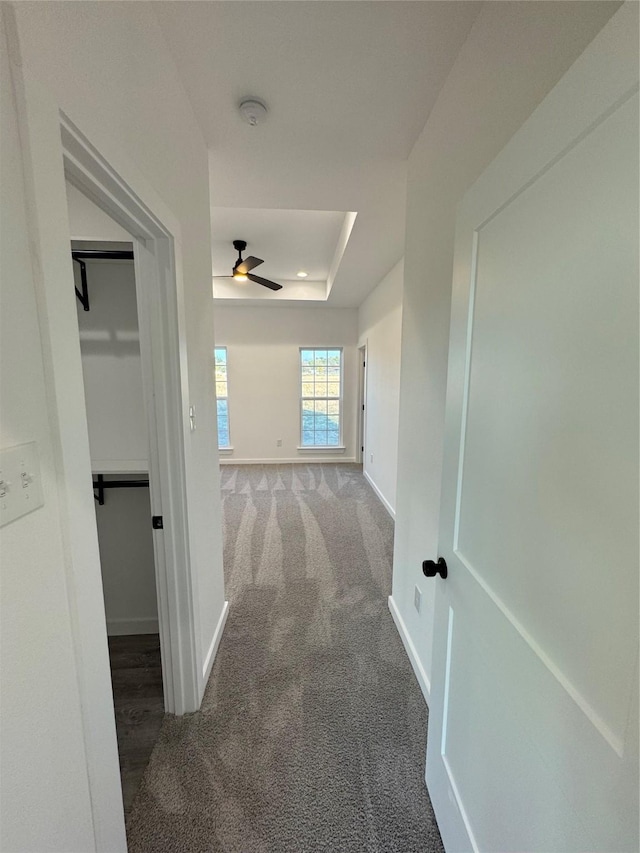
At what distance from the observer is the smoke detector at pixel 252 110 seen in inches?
56.6

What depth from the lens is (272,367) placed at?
5879mm

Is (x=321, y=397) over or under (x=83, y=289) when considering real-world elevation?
under

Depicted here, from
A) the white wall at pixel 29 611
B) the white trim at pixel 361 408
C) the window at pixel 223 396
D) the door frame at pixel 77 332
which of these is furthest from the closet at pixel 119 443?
the white trim at pixel 361 408

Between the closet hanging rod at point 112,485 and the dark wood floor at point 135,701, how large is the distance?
0.82m

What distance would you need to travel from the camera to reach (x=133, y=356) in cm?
173

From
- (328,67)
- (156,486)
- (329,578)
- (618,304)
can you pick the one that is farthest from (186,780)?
(328,67)

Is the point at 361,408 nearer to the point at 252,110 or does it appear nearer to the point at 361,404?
the point at 361,404

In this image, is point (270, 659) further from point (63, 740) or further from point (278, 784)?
point (63, 740)

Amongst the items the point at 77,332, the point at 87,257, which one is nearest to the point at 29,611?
the point at 77,332

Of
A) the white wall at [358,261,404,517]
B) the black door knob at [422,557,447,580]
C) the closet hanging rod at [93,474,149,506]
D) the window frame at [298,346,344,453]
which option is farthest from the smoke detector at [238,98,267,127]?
the window frame at [298,346,344,453]

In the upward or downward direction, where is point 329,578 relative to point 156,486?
downward

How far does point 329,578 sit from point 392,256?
117 inches

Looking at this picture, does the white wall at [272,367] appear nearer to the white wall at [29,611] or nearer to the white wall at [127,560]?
the white wall at [127,560]

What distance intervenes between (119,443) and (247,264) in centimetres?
256
